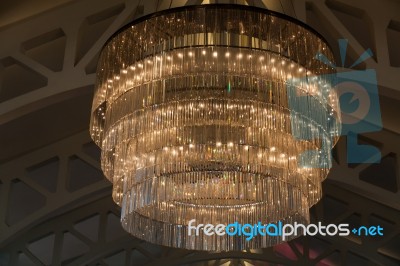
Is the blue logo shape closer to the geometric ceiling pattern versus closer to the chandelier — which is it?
the chandelier

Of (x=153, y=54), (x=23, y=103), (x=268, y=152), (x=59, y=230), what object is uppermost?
(x=59, y=230)

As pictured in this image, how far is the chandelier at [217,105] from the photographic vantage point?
398 centimetres

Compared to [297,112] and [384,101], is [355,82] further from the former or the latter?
[297,112]

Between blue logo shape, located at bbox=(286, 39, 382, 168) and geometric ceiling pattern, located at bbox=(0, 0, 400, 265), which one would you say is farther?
geometric ceiling pattern, located at bbox=(0, 0, 400, 265)

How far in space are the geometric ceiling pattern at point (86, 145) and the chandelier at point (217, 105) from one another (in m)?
1.44

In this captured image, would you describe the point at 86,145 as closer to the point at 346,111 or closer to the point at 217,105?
the point at 346,111

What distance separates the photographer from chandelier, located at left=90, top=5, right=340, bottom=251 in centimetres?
398

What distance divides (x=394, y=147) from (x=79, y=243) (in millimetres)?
7489

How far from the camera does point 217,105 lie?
157 inches

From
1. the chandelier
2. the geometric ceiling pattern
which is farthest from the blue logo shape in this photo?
the geometric ceiling pattern

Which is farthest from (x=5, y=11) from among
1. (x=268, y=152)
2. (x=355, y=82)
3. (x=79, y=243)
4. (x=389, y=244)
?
(x=389, y=244)

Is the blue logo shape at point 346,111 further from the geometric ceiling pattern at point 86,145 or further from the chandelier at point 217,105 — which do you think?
the geometric ceiling pattern at point 86,145

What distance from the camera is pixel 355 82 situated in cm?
604

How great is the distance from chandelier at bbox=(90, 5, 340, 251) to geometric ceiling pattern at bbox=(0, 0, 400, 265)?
4.73ft
